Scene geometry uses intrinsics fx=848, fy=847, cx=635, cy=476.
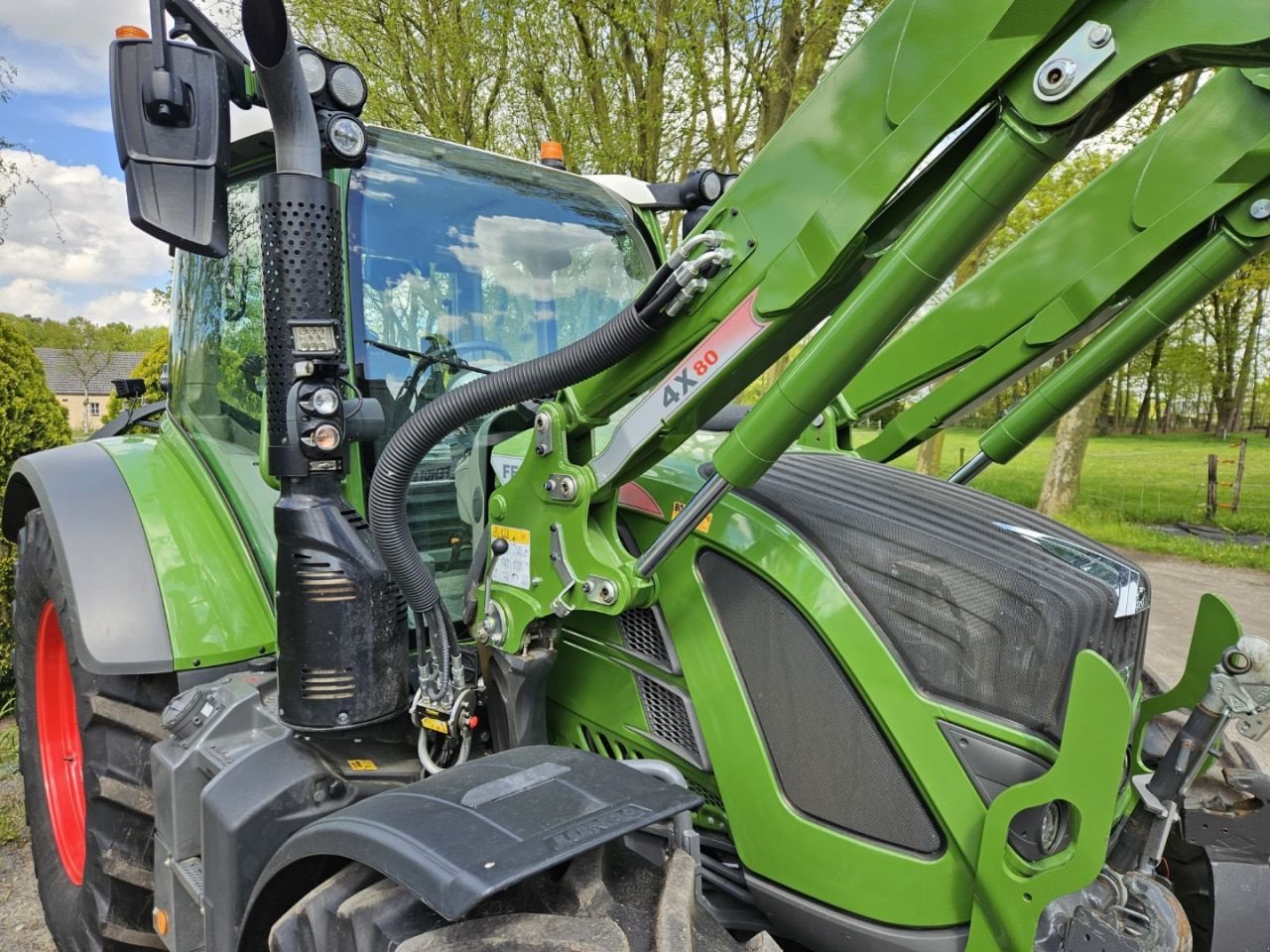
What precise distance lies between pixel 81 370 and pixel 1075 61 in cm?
6745

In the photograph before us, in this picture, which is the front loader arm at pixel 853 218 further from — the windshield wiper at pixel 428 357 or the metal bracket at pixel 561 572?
the windshield wiper at pixel 428 357

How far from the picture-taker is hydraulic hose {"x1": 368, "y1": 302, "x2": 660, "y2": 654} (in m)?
1.67

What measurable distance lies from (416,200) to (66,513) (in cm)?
131

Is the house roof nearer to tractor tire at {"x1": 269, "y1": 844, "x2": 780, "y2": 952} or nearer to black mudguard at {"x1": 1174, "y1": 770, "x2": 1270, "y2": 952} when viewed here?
tractor tire at {"x1": 269, "y1": 844, "x2": 780, "y2": 952}

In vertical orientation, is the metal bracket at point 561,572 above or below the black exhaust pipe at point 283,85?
below

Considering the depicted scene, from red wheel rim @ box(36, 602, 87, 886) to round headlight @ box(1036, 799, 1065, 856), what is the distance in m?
2.80

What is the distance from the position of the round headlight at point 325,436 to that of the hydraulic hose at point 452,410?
11cm

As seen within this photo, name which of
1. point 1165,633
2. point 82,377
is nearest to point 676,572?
point 1165,633

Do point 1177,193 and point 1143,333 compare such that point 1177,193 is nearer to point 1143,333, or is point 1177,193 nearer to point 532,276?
point 1143,333

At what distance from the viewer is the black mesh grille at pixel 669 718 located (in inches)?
72.5

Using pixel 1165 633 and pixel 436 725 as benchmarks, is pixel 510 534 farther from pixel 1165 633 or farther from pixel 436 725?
pixel 1165 633

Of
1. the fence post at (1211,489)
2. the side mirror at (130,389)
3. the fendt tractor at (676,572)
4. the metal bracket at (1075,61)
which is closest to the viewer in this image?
the metal bracket at (1075,61)

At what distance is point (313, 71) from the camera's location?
1745 mm

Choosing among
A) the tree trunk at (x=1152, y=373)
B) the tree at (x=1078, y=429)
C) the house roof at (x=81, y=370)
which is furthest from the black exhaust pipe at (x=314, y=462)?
the house roof at (x=81, y=370)
